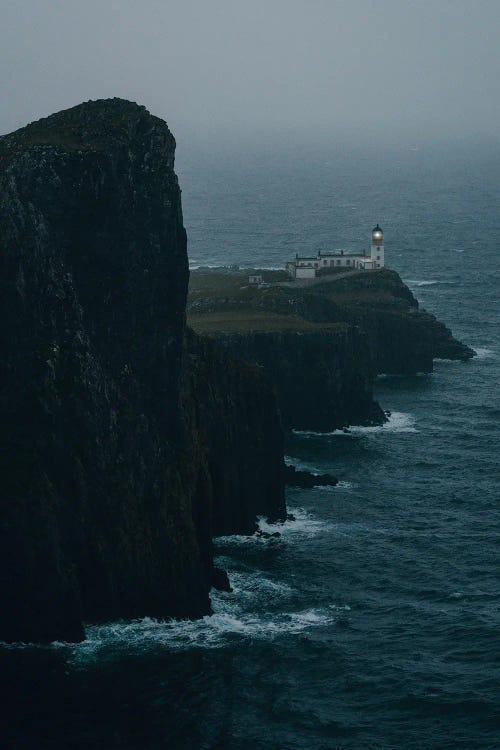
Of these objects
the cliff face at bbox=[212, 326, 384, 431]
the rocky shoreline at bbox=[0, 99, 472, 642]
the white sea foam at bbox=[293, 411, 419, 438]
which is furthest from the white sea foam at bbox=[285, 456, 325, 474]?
the rocky shoreline at bbox=[0, 99, 472, 642]

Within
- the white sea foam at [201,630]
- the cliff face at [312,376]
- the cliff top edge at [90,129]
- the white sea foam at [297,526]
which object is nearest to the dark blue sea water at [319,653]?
the white sea foam at [201,630]

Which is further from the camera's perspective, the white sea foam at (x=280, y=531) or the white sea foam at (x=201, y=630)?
the white sea foam at (x=280, y=531)

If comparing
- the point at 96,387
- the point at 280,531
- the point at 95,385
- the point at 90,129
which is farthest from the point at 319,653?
the point at 90,129

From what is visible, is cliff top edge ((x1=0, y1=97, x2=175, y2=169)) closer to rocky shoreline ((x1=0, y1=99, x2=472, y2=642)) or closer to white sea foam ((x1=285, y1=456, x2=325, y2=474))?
rocky shoreline ((x1=0, y1=99, x2=472, y2=642))

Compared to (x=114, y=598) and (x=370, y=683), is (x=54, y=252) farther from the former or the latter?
(x=370, y=683)

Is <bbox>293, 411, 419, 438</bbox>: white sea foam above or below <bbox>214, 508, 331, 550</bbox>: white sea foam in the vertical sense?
above

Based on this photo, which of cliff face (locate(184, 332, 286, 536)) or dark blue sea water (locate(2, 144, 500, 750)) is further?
cliff face (locate(184, 332, 286, 536))

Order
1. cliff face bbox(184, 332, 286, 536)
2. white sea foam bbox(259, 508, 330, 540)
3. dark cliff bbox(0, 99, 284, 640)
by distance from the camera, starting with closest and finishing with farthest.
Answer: dark cliff bbox(0, 99, 284, 640)
cliff face bbox(184, 332, 286, 536)
white sea foam bbox(259, 508, 330, 540)

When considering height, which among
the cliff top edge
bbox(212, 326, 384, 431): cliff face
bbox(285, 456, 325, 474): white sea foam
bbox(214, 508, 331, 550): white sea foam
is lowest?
bbox(214, 508, 331, 550): white sea foam

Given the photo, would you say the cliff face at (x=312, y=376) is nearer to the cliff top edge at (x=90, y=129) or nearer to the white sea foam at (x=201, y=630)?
the cliff top edge at (x=90, y=129)
